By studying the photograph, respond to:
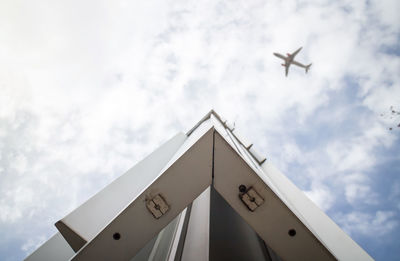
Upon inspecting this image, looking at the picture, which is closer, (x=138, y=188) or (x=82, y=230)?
(x=82, y=230)

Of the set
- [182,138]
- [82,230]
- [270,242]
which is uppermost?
[182,138]

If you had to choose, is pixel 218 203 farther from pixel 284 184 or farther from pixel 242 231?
pixel 284 184

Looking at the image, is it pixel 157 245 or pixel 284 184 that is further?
pixel 284 184

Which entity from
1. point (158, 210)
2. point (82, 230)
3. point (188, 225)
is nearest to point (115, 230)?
point (158, 210)

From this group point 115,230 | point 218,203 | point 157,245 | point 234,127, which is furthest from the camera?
point 234,127

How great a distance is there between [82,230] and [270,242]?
1.09 metres

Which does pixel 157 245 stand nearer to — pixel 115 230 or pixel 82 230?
A: pixel 82 230

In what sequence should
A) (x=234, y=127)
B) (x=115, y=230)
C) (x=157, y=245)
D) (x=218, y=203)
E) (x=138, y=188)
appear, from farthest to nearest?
(x=234, y=127)
(x=218, y=203)
(x=138, y=188)
(x=157, y=245)
(x=115, y=230)

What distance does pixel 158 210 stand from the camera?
0.67 metres

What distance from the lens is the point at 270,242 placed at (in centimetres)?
67

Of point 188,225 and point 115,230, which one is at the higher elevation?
point 115,230

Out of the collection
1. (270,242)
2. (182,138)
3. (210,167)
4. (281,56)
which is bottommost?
(270,242)

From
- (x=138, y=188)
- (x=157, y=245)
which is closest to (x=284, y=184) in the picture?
(x=157, y=245)

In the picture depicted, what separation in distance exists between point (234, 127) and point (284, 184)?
1.69 metres
